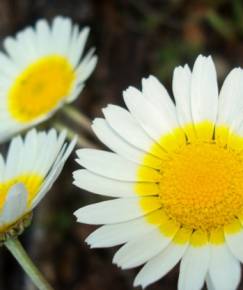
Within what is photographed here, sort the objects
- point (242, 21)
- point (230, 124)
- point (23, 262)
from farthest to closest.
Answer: point (242, 21), point (230, 124), point (23, 262)

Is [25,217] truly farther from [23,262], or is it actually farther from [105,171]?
[105,171]

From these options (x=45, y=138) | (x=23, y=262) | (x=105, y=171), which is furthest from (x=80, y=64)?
(x=23, y=262)

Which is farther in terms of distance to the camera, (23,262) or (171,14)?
(171,14)

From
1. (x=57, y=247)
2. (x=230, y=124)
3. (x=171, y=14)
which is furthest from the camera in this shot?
(x=171, y=14)

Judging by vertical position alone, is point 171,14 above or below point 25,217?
above

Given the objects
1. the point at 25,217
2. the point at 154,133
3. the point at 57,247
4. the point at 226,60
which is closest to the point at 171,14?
the point at 226,60

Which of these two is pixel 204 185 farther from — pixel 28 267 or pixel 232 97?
pixel 28 267

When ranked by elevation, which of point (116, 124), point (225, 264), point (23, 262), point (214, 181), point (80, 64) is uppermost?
point (80, 64)
